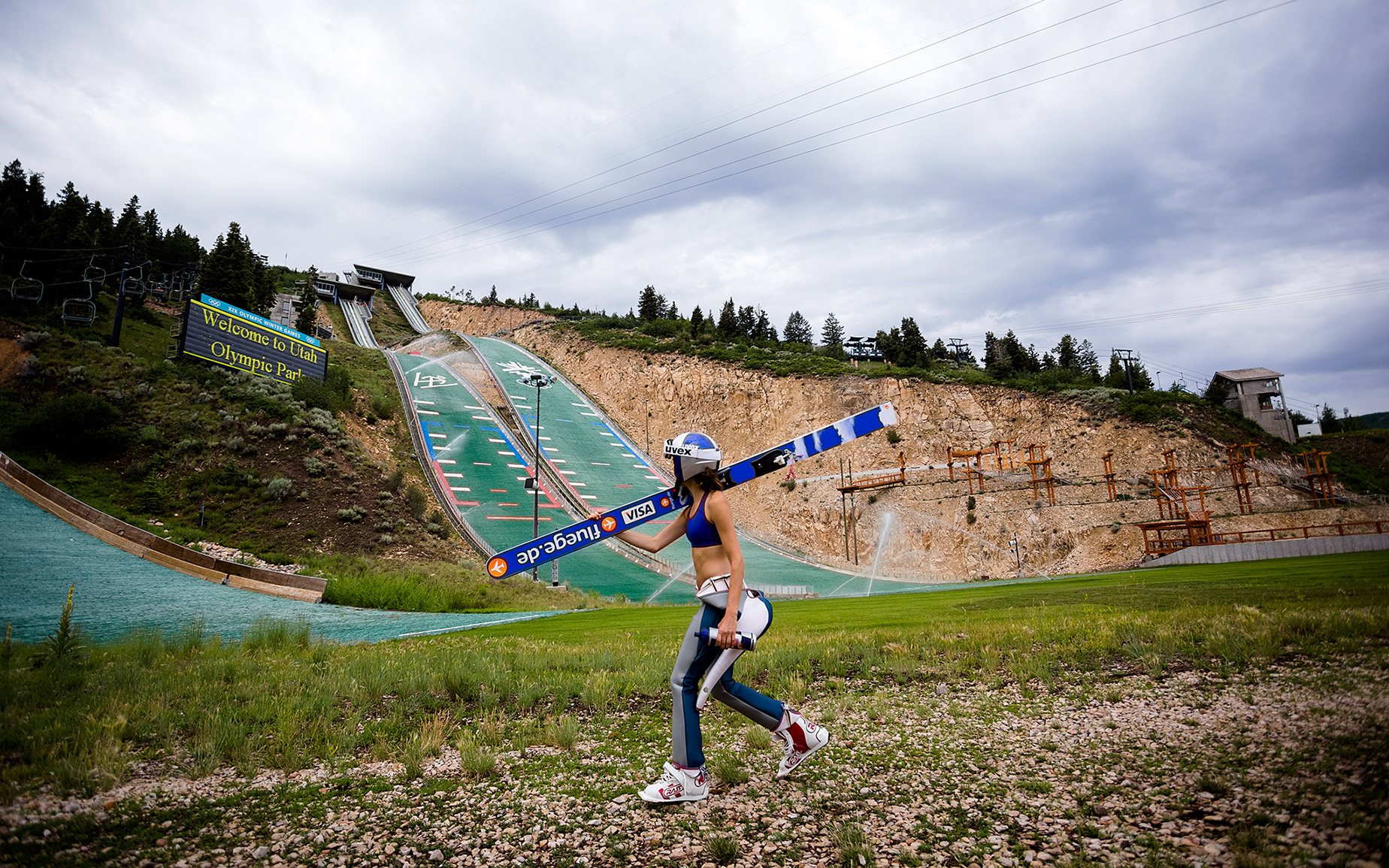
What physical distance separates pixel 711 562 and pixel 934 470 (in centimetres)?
4739

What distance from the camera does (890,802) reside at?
13.1ft

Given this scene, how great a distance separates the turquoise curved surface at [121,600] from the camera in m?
5.63

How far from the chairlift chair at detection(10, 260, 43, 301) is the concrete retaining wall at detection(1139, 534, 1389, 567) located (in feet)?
117

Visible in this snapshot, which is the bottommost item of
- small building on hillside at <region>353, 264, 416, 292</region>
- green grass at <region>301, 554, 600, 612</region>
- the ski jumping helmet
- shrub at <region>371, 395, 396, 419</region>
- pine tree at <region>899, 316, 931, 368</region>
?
green grass at <region>301, 554, 600, 612</region>

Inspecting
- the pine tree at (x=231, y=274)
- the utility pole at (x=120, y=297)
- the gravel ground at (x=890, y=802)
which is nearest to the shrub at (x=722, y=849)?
the gravel ground at (x=890, y=802)

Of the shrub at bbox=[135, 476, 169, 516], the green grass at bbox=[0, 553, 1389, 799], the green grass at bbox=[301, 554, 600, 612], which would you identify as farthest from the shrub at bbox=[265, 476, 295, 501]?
the green grass at bbox=[0, 553, 1389, 799]

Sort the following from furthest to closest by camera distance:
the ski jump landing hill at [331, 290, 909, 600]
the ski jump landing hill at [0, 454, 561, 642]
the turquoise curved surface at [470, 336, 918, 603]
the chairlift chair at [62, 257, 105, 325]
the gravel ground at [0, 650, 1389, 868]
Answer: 1. the turquoise curved surface at [470, 336, 918, 603]
2. the ski jump landing hill at [331, 290, 909, 600]
3. the chairlift chair at [62, 257, 105, 325]
4. the ski jump landing hill at [0, 454, 561, 642]
5. the gravel ground at [0, 650, 1389, 868]

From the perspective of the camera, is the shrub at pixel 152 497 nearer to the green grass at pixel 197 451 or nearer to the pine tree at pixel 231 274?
the green grass at pixel 197 451

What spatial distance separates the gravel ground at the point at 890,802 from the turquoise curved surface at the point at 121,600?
2358 mm

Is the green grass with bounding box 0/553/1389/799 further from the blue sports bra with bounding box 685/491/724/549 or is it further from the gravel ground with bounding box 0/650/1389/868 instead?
the blue sports bra with bounding box 685/491/724/549

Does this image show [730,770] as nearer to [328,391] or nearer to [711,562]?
[711,562]

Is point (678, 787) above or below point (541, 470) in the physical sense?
below

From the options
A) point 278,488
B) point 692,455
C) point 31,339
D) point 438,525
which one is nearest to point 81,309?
point 278,488

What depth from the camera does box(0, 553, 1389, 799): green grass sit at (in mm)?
4242
